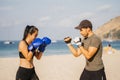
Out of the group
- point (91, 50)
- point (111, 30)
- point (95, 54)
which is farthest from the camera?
point (111, 30)

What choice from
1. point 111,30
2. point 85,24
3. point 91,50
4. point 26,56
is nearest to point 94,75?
point 91,50

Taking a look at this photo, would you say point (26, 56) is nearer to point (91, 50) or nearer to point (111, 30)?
point (91, 50)

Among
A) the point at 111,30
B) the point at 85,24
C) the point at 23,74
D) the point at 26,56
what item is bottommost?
the point at 111,30

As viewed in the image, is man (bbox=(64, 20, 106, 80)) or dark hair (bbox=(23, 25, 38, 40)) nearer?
man (bbox=(64, 20, 106, 80))

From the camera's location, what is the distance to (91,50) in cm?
526

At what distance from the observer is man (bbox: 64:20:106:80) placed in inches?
208

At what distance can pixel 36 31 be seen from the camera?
545 centimetres

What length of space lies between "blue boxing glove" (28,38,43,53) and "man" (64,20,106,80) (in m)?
0.65

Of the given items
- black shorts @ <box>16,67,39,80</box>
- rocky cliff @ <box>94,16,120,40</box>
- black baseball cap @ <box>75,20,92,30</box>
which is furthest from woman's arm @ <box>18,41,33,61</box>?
rocky cliff @ <box>94,16,120,40</box>

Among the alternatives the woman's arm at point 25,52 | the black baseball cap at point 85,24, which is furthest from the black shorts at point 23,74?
the black baseball cap at point 85,24

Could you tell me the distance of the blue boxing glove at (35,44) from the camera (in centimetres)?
535

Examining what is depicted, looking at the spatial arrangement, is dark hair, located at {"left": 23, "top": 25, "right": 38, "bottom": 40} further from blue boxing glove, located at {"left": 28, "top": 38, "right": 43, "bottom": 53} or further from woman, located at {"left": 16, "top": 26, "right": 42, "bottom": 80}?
blue boxing glove, located at {"left": 28, "top": 38, "right": 43, "bottom": 53}

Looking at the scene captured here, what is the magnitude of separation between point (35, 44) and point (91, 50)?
38.4 inches

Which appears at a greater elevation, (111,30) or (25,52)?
(25,52)
